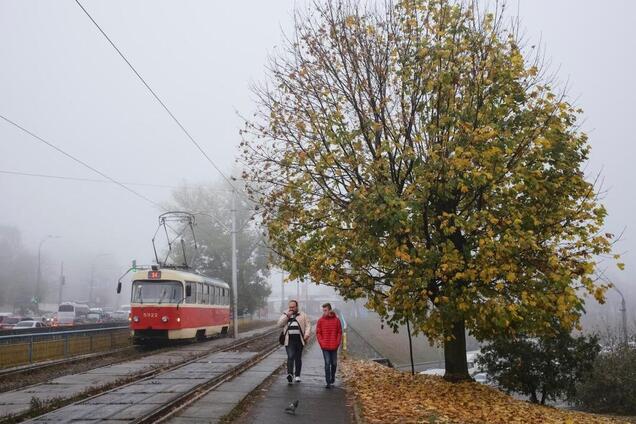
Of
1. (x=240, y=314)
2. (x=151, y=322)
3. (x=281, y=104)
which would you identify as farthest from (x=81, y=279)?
(x=281, y=104)

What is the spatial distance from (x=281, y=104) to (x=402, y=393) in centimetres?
707

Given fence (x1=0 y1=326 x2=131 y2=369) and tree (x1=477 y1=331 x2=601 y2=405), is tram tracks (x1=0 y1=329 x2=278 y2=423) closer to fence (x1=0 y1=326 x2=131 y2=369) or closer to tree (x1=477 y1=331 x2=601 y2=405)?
fence (x1=0 y1=326 x2=131 y2=369)

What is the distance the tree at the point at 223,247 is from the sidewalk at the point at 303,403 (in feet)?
130

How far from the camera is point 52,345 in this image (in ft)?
63.7

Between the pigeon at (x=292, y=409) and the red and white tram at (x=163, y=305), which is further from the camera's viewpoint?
the red and white tram at (x=163, y=305)

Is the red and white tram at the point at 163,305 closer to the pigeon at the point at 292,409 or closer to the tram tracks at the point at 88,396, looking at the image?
the tram tracks at the point at 88,396

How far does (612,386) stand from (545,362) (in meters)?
7.10

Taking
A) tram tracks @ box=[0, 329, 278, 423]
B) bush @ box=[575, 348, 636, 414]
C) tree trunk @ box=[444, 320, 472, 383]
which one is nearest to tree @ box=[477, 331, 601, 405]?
bush @ box=[575, 348, 636, 414]

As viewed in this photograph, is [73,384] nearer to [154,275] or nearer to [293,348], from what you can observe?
[293,348]

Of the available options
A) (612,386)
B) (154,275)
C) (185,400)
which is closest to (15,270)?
(154,275)

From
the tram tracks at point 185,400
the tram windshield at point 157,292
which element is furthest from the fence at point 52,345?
the tram tracks at point 185,400

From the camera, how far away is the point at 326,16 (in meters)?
13.8

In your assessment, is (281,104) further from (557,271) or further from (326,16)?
(557,271)

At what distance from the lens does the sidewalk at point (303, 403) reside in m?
8.98
